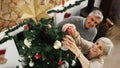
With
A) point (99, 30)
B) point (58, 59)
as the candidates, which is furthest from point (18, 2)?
point (99, 30)

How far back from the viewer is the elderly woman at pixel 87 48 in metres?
1.55

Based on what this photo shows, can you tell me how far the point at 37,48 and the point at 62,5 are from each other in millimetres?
982

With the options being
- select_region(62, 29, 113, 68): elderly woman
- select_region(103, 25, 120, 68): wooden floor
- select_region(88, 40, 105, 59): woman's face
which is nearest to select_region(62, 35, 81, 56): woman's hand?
select_region(62, 29, 113, 68): elderly woman

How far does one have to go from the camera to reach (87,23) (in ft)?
5.74

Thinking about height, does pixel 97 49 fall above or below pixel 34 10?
below

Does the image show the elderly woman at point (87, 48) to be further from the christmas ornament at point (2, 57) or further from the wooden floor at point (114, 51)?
the wooden floor at point (114, 51)

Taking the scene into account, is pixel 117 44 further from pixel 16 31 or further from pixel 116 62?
pixel 16 31

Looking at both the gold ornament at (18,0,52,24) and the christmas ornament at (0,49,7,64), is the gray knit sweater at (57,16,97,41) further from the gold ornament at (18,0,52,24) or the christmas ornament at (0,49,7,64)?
the christmas ornament at (0,49,7,64)

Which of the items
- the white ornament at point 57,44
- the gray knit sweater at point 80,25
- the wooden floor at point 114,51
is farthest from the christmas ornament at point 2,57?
the wooden floor at point 114,51

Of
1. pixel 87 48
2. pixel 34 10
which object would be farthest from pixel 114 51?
pixel 34 10

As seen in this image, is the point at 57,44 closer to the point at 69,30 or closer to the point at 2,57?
the point at 69,30

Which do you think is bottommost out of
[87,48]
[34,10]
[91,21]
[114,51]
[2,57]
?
[114,51]

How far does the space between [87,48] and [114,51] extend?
143 cm

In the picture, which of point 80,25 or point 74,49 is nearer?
point 74,49
